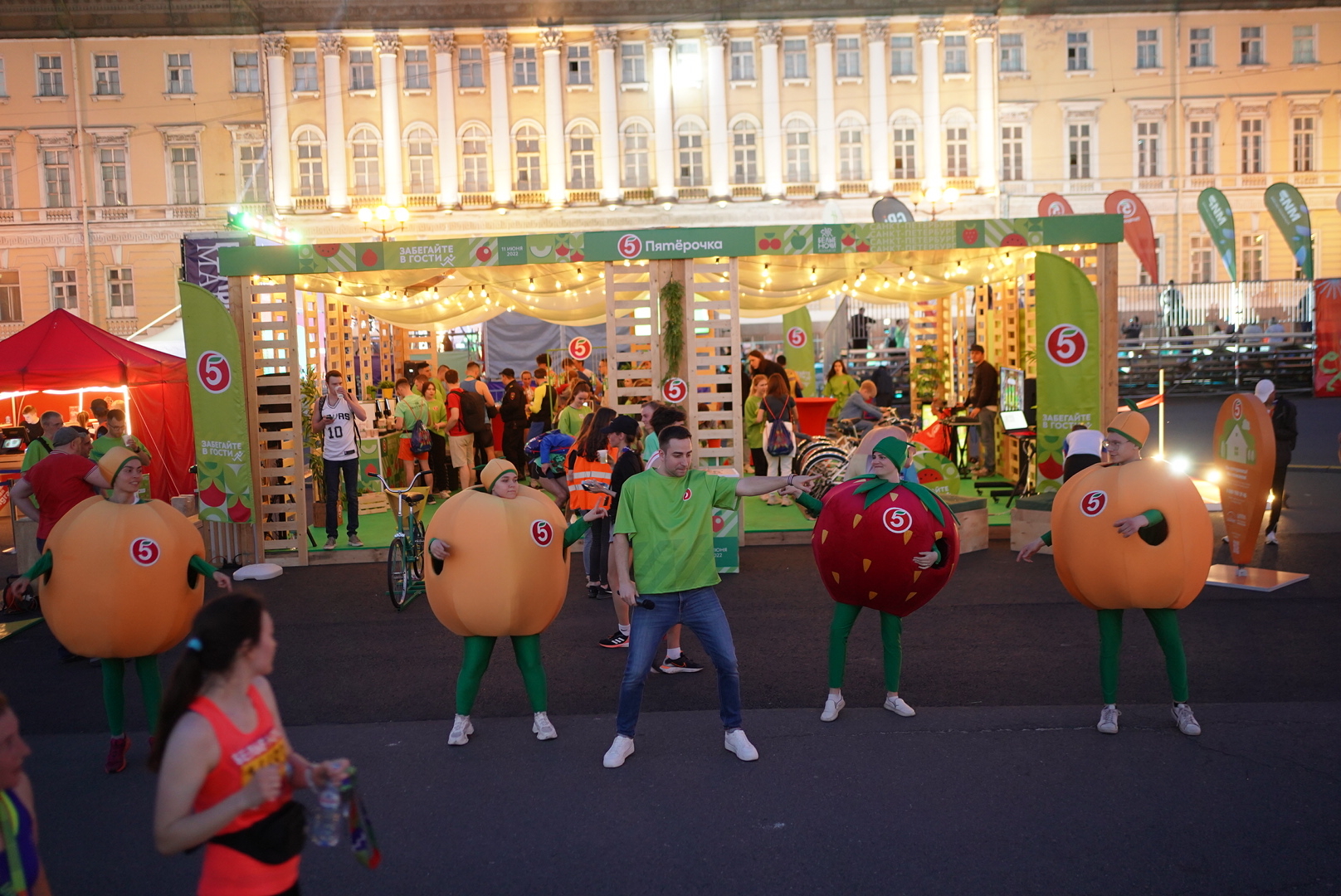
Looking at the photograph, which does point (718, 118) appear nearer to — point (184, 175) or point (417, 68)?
point (417, 68)

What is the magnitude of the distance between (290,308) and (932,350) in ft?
39.4

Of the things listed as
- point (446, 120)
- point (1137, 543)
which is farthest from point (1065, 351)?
point (446, 120)

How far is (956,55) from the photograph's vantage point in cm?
3894

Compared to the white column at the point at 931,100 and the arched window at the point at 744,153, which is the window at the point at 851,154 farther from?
the arched window at the point at 744,153

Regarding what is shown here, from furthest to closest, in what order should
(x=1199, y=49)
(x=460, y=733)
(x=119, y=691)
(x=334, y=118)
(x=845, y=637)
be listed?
(x=1199, y=49), (x=334, y=118), (x=845, y=637), (x=460, y=733), (x=119, y=691)

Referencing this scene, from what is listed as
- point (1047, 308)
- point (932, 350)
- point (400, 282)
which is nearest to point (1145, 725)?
point (1047, 308)

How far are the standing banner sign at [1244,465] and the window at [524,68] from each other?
111ft

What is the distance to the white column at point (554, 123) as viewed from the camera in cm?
3853

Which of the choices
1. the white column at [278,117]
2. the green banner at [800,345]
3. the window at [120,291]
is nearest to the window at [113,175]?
the window at [120,291]

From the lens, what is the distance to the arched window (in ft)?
127

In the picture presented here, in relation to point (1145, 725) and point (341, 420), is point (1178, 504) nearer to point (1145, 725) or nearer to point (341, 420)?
point (1145, 725)

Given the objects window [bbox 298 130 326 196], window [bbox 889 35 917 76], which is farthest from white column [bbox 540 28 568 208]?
window [bbox 889 35 917 76]

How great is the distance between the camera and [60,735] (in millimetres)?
6102

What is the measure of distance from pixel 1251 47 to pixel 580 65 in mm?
24476
